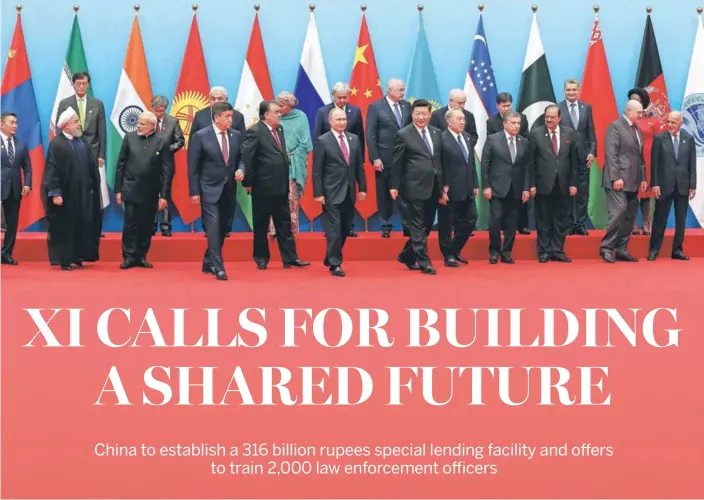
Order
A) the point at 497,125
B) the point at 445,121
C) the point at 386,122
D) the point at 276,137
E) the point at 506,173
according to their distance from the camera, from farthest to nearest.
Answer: the point at 497,125 → the point at 445,121 → the point at 386,122 → the point at 506,173 → the point at 276,137

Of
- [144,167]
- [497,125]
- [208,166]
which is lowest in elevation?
[144,167]

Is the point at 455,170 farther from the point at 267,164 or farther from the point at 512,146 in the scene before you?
the point at 267,164

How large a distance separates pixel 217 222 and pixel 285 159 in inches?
33.5


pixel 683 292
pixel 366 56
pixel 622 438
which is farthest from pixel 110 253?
pixel 622 438

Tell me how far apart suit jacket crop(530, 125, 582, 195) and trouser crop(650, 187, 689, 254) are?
81 cm

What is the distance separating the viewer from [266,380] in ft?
15.4

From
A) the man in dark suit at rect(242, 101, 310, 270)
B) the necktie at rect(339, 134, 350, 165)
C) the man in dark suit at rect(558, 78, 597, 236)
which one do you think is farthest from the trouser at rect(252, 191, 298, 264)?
the man in dark suit at rect(558, 78, 597, 236)

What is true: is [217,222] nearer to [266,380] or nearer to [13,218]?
[13,218]

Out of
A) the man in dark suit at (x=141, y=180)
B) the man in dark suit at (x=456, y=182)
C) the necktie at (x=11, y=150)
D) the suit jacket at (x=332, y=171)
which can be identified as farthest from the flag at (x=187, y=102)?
the man in dark suit at (x=456, y=182)

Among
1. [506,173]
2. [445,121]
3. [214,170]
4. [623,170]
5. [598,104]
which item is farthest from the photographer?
[598,104]

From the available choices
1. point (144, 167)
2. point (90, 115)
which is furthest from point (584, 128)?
point (90, 115)

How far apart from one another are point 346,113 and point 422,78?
1419 millimetres

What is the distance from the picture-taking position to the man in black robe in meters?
8.49

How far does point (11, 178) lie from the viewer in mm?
9070
